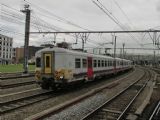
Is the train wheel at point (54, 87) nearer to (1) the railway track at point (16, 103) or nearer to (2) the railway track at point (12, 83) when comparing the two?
(1) the railway track at point (16, 103)

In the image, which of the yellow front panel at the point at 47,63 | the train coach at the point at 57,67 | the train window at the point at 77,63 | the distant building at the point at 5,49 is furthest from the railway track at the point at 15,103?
the distant building at the point at 5,49

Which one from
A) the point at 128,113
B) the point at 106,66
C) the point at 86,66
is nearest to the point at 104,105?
the point at 128,113

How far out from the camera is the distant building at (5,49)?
422ft

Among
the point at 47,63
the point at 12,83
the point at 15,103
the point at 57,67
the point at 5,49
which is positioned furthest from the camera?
the point at 5,49

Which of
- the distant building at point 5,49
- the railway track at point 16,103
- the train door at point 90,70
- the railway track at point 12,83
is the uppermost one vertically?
the distant building at point 5,49

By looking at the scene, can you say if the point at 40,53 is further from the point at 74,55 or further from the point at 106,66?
the point at 106,66

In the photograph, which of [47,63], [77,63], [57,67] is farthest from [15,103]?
[77,63]

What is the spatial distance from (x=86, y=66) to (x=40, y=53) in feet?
14.9

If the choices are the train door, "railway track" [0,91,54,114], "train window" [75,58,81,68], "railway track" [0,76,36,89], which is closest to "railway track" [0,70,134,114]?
"railway track" [0,91,54,114]

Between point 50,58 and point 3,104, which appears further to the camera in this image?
point 50,58

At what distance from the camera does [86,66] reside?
21.1 m

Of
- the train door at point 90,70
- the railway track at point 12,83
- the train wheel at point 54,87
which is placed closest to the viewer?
the train wheel at point 54,87

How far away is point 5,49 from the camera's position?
134 metres

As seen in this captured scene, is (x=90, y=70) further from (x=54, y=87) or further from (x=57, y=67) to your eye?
(x=57, y=67)
